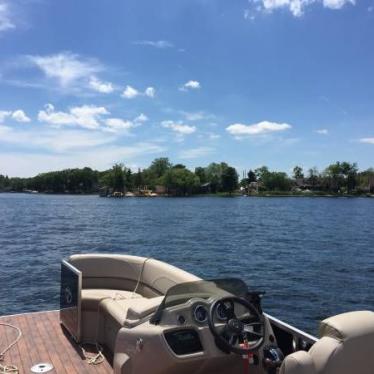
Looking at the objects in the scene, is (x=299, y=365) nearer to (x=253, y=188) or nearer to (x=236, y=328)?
(x=236, y=328)

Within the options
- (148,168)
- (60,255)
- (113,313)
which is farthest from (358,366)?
(148,168)

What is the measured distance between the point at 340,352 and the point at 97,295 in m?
4.30

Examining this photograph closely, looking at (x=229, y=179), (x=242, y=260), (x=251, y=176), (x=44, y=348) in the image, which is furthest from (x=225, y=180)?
(x=44, y=348)

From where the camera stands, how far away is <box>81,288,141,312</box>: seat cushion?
6.36 meters

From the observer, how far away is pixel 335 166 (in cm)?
14962

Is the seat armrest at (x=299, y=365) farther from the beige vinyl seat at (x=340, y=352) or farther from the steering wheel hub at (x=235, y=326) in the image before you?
the steering wheel hub at (x=235, y=326)

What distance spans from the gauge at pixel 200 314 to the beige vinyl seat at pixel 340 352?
0.95 meters

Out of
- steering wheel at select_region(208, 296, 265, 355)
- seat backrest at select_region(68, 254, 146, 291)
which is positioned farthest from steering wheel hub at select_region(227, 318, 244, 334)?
seat backrest at select_region(68, 254, 146, 291)

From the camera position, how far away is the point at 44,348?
597 centimetres

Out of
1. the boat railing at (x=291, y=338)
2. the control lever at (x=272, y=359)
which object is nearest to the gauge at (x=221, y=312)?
the control lever at (x=272, y=359)

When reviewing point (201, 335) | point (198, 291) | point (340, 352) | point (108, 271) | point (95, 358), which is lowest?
point (95, 358)

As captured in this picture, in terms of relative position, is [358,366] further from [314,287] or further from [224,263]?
[224,263]

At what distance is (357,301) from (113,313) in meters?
11.0

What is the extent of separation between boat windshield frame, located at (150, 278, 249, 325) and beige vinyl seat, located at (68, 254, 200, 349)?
63.1 inches
